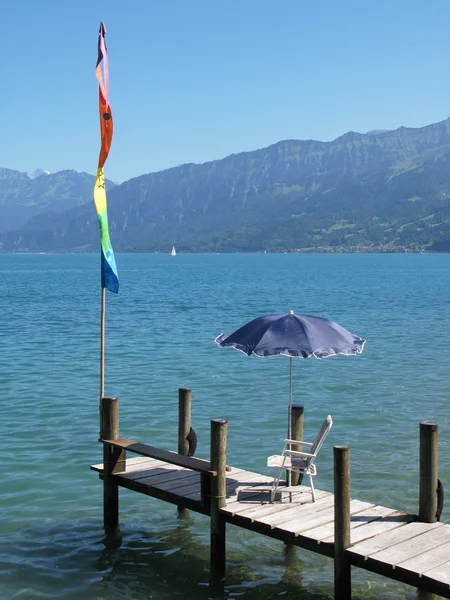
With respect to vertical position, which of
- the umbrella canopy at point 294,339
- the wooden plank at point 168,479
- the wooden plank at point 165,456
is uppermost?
the umbrella canopy at point 294,339

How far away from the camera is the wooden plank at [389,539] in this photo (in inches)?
378

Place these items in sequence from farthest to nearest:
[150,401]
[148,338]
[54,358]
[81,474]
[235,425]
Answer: [148,338]
[54,358]
[150,401]
[235,425]
[81,474]

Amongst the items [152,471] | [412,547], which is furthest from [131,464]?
[412,547]

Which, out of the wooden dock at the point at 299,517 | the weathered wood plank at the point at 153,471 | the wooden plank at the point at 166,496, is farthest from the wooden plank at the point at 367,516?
the weathered wood plank at the point at 153,471

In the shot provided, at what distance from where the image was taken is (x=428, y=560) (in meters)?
9.30

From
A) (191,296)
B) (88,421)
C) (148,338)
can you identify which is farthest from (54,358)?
(191,296)

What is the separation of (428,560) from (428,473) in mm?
1554

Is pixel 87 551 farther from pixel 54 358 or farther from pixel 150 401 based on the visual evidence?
pixel 54 358

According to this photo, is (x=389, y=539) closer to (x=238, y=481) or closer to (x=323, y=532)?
(x=323, y=532)

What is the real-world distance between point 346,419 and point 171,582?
1034 centimetres

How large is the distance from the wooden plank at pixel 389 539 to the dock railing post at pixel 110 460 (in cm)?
450

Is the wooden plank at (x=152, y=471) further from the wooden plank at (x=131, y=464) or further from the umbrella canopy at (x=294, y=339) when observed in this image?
the umbrella canopy at (x=294, y=339)

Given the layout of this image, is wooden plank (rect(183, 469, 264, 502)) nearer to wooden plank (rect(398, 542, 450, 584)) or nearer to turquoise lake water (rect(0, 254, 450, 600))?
turquoise lake water (rect(0, 254, 450, 600))

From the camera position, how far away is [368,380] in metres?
26.8
